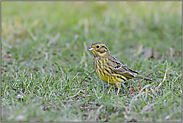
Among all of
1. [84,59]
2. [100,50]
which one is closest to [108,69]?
[100,50]

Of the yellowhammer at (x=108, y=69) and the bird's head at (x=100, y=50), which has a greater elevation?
the bird's head at (x=100, y=50)

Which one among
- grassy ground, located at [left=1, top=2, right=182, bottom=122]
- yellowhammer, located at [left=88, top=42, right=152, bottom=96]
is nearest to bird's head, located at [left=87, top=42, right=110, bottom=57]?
yellowhammer, located at [left=88, top=42, right=152, bottom=96]

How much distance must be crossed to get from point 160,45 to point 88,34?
223cm

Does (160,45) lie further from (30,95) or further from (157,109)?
(30,95)

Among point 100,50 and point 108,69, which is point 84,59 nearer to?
point 100,50

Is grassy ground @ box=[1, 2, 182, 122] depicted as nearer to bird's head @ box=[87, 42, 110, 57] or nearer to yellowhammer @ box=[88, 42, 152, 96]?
yellowhammer @ box=[88, 42, 152, 96]

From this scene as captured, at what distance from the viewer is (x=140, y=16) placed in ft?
28.8

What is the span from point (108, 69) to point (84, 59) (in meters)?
1.45

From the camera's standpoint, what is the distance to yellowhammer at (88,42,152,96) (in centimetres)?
468

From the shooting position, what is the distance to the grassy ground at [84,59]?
3918 mm

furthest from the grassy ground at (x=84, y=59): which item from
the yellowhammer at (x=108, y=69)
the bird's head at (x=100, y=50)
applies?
the bird's head at (x=100, y=50)

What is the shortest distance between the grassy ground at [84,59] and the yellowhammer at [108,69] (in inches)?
7.1

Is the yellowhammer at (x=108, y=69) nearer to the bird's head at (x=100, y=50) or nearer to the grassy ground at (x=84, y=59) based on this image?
the bird's head at (x=100, y=50)

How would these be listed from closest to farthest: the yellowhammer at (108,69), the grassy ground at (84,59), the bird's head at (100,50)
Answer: the grassy ground at (84,59) < the yellowhammer at (108,69) < the bird's head at (100,50)
